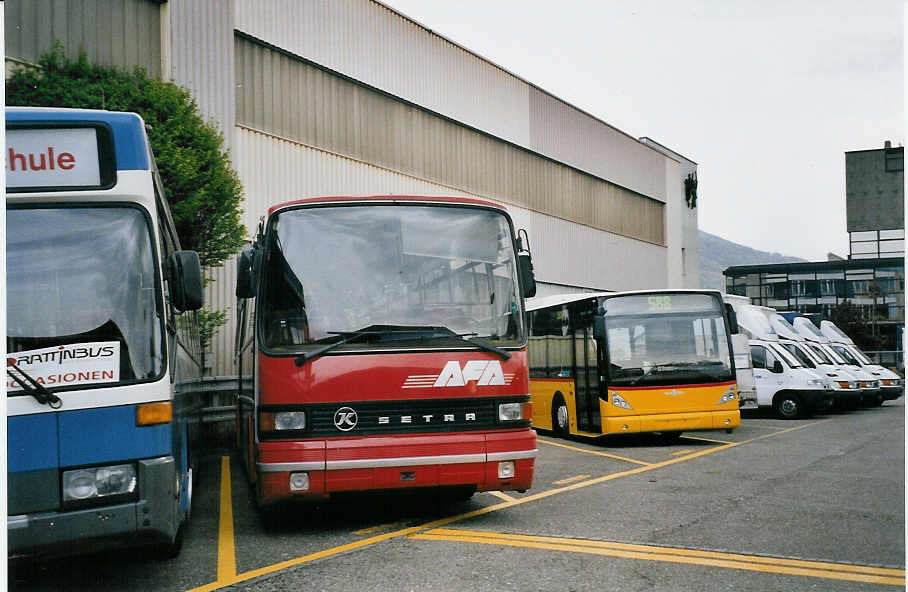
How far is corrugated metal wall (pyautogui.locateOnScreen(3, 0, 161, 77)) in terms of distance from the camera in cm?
1469

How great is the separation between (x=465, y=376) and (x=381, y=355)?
71 centimetres

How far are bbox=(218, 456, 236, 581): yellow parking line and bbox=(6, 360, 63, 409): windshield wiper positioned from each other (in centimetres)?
175

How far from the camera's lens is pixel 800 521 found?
7.99 m

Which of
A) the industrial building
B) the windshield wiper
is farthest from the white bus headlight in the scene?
the industrial building

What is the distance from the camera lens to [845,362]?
26.1 meters

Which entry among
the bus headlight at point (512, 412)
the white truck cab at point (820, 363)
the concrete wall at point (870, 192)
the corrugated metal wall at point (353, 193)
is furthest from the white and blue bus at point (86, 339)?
the concrete wall at point (870, 192)

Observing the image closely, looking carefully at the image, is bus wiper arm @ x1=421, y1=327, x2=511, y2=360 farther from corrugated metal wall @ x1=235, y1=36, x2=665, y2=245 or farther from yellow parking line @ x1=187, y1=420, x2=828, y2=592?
corrugated metal wall @ x1=235, y1=36, x2=665, y2=245

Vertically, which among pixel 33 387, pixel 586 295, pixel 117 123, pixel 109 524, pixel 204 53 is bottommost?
pixel 109 524

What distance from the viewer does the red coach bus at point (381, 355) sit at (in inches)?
292

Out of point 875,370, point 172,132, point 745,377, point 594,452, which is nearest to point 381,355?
point 172,132

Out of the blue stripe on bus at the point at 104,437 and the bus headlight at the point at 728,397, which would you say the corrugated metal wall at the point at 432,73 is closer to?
the bus headlight at the point at 728,397

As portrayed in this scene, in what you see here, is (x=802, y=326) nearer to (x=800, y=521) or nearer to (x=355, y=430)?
(x=800, y=521)

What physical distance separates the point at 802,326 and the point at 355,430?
77.0ft

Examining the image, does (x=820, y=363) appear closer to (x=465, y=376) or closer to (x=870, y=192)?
(x=465, y=376)
